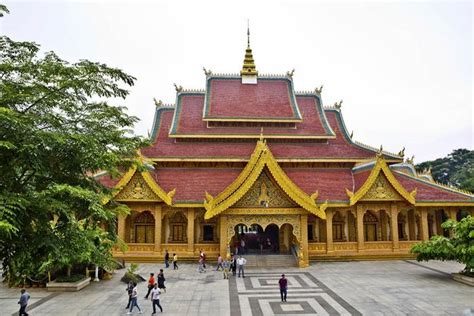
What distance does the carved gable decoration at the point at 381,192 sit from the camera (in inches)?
1003

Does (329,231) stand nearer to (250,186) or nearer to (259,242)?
(250,186)

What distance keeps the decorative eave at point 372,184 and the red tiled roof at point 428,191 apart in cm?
140

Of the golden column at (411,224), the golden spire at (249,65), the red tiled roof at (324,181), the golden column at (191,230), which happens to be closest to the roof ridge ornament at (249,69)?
the golden spire at (249,65)

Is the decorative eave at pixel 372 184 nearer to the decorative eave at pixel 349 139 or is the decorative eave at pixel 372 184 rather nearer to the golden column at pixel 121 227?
the decorative eave at pixel 349 139

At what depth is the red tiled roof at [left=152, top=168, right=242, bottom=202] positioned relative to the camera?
25.6 metres

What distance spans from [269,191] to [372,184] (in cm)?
749

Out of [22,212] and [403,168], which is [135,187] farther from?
[403,168]

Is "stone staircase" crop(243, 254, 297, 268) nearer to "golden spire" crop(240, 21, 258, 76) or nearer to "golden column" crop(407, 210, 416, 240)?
"golden column" crop(407, 210, 416, 240)

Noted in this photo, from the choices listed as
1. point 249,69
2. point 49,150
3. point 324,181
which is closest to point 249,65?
point 249,69

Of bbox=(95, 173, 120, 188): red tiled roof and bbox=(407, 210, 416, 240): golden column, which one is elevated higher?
bbox=(95, 173, 120, 188): red tiled roof

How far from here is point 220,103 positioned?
33031mm

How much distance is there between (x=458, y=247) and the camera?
59.2 ft

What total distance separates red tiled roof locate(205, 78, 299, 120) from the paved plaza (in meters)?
14.6

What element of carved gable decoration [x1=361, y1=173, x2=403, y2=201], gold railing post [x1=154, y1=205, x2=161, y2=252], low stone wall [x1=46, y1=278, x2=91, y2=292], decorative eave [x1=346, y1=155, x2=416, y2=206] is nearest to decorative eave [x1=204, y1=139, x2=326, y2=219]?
decorative eave [x1=346, y1=155, x2=416, y2=206]
